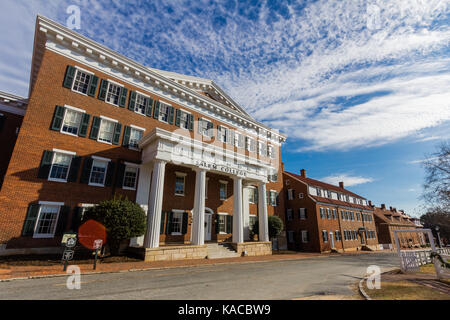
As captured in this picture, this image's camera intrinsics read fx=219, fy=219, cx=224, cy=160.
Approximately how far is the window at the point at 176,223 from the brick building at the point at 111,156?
0.09m

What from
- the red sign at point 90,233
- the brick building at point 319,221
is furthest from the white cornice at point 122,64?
the brick building at point 319,221

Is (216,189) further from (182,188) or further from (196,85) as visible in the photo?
(196,85)

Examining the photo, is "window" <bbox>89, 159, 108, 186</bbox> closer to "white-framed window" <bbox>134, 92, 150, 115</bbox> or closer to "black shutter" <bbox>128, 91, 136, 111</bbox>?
"black shutter" <bbox>128, 91, 136, 111</bbox>

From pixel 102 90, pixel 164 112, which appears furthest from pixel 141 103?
pixel 102 90

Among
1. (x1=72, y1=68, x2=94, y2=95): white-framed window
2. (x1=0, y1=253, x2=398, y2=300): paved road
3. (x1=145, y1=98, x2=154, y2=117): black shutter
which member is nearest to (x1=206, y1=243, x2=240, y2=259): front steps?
(x1=0, y1=253, x2=398, y2=300): paved road

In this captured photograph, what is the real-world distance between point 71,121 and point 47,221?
22.8 ft

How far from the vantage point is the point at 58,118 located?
1511cm

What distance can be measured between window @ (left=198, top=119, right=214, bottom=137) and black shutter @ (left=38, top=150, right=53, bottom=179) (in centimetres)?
1309

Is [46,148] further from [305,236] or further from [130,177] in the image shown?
[305,236]

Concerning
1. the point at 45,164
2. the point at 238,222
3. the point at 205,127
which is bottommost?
the point at 238,222

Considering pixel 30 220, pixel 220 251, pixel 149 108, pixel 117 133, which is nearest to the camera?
pixel 30 220

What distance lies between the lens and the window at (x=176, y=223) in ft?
62.6

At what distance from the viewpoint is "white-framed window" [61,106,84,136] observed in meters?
15.5

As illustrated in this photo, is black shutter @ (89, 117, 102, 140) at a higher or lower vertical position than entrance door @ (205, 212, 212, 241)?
higher
